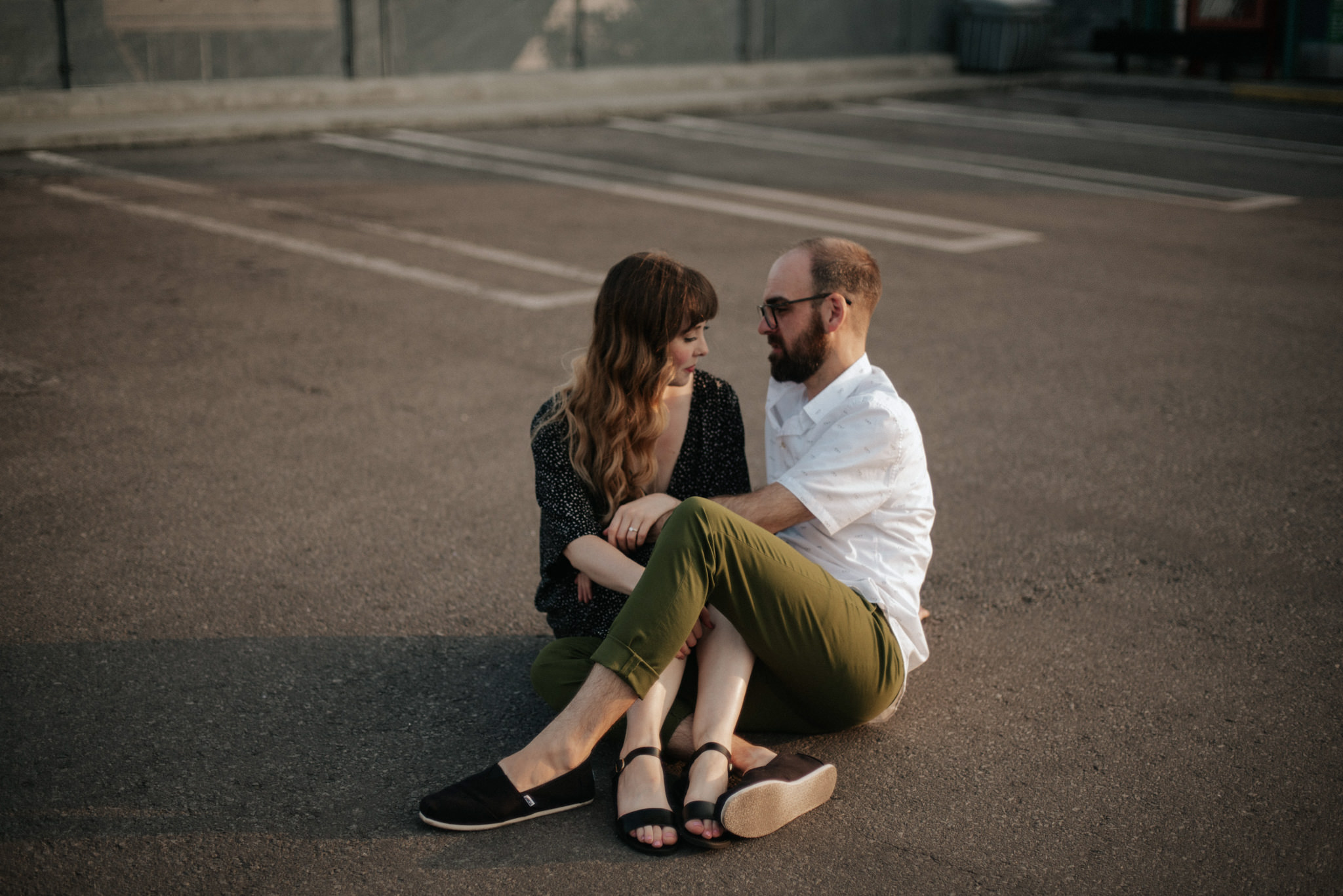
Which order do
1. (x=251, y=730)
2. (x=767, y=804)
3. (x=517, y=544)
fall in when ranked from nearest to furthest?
(x=767, y=804)
(x=251, y=730)
(x=517, y=544)

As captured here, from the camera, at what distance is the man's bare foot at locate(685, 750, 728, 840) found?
2840mm

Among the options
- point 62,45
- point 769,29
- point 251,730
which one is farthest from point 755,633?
point 769,29

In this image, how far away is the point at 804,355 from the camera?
345 centimetres

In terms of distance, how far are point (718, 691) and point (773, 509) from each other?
1.66ft

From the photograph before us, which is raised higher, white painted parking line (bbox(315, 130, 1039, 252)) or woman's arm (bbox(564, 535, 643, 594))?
white painted parking line (bbox(315, 130, 1039, 252))

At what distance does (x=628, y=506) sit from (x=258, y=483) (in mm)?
2282

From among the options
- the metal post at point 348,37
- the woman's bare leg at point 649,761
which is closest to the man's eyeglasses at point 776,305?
the woman's bare leg at point 649,761

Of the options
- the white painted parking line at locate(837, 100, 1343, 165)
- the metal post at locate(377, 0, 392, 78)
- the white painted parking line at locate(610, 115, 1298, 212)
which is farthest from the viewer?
the metal post at locate(377, 0, 392, 78)

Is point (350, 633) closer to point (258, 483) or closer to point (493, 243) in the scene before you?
point (258, 483)

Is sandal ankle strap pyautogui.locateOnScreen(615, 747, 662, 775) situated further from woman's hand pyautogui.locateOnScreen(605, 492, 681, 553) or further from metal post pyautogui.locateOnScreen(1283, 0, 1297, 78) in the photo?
metal post pyautogui.locateOnScreen(1283, 0, 1297, 78)

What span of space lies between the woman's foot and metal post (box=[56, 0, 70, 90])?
14.0 meters

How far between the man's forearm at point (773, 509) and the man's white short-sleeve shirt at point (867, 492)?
25mm

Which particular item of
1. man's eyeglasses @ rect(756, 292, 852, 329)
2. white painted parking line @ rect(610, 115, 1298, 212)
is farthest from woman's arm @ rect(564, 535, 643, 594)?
white painted parking line @ rect(610, 115, 1298, 212)

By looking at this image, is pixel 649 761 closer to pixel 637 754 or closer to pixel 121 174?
pixel 637 754
